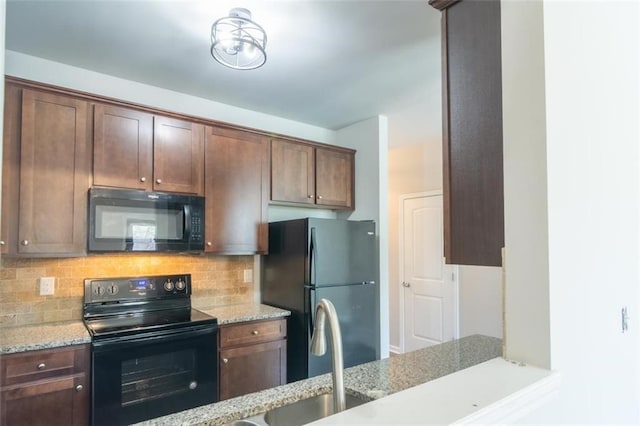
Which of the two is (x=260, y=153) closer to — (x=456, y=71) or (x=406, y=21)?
(x=406, y=21)

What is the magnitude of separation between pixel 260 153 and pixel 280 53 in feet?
3.09

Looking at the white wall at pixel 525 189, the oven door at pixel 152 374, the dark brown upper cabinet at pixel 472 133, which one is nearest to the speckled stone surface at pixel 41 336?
the oven door at pixel 152 374

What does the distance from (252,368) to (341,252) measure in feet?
3.47

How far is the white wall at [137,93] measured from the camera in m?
2.44

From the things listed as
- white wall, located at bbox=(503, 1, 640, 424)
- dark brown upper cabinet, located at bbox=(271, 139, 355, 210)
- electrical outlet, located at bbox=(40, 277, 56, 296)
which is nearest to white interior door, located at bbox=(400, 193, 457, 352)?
dark brown upper cabinet, located at bbox=(271, 139, 355, 210)

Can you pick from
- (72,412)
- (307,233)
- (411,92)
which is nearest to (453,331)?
(307,233)

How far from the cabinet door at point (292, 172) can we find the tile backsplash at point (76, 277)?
2.44ft

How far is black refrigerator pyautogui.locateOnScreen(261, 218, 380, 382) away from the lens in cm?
284

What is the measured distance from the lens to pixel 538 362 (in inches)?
40.9

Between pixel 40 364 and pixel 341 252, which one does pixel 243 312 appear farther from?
pixel 40 364

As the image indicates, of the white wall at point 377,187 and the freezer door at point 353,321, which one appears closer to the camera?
the freezer door at point 353,321

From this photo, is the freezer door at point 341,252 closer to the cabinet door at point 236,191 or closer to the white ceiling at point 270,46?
the cabinet door at point 236,191

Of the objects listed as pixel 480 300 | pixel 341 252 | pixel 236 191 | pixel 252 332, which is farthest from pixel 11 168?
pixel 480 300

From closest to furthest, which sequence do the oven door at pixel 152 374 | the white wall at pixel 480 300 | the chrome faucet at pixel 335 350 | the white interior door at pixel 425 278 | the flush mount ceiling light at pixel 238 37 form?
the chrome faucet at pixel 335 350 → the flush mount ceiling light at pixel 238 37 → the oven door at pixel 152 374 → the white wall at pixel 480 300 → the white interior door at pixel 425 278
